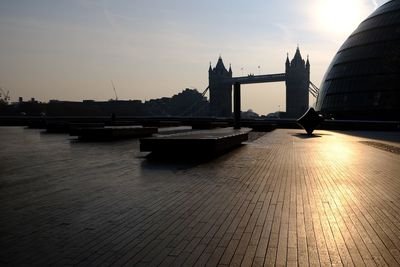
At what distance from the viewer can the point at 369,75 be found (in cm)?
5622

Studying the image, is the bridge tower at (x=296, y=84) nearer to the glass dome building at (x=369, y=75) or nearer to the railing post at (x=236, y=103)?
the glass dome building at (x=369, y=75)

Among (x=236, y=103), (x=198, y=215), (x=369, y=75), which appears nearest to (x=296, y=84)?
(x=369, y=75)

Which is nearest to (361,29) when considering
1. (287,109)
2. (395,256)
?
(395,256)

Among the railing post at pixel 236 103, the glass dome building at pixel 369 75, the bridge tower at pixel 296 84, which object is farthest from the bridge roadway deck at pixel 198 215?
the bridge tower at pixel 296 84

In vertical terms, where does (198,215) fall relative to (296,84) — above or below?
below

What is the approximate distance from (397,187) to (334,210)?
3490 mm

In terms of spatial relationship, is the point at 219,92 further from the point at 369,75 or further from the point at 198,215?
the point at 198,215

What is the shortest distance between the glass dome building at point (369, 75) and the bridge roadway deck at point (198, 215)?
4526cm

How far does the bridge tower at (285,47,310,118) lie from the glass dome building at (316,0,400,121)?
101m

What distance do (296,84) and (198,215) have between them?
16579 centimetres

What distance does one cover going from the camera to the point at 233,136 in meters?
20.7

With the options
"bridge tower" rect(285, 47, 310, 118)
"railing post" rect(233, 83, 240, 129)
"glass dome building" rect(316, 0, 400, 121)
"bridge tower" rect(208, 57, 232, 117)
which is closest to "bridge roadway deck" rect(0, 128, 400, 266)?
"railing post" rect(233, 83, 240, 129)

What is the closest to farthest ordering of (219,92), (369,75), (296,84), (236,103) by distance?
(236,103) → (369,75) → (296,84) → (219,92)

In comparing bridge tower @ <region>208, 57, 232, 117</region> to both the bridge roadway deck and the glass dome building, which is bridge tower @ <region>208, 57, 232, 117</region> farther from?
the bridge roadway deck
